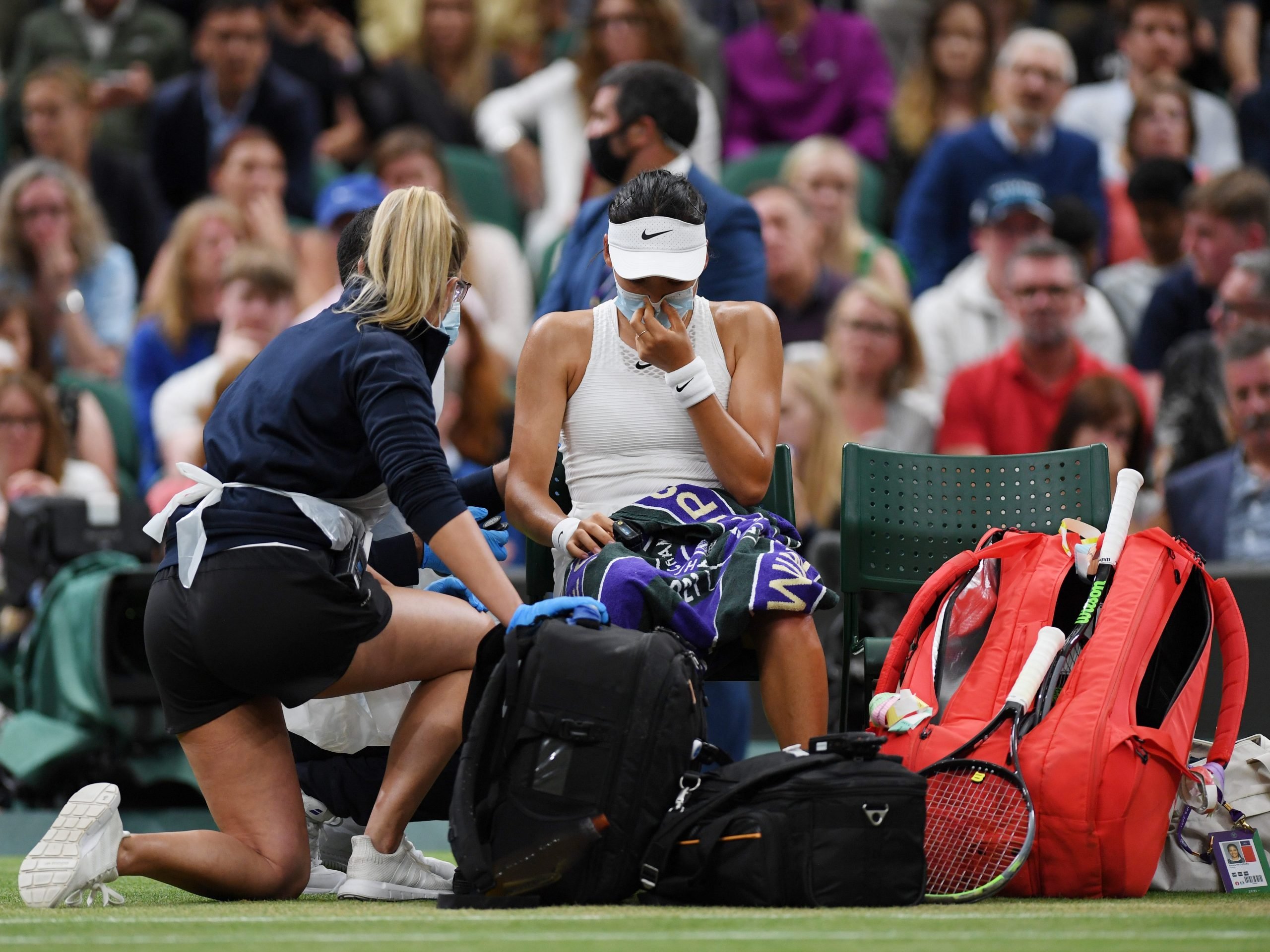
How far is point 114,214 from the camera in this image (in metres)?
9.27

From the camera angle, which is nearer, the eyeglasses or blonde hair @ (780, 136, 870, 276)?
the eyeglasses

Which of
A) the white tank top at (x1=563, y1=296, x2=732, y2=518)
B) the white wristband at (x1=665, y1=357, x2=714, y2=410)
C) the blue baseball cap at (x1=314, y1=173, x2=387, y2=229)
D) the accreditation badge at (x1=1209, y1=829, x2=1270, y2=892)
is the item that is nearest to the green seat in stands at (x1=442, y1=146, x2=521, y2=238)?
the blue baseball cap at (x1=314, y1=173, x2=387, y2=229)

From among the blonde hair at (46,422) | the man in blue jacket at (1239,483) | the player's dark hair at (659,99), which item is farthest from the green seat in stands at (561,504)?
the blonde hair at (46,422)

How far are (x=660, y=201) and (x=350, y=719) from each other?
1407mm

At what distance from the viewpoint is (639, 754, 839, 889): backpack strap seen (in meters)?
3.58

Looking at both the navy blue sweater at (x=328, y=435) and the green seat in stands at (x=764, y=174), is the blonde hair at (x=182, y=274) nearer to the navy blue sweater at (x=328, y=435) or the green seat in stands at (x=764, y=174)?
the green seat in stands at (x=764, y=174)

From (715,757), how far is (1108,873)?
845 millimetres

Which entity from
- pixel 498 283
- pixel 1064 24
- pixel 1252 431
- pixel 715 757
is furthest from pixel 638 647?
pixel 1064 24

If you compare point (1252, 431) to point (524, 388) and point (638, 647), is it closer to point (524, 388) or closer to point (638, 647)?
point (524, 388)

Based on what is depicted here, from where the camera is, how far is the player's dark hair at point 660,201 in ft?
14.0

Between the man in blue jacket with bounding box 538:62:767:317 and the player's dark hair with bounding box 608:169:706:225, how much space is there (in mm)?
940

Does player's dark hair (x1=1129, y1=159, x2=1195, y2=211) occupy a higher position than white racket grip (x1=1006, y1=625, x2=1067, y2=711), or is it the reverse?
player's dark hair (x1=1129, y1=159, x2=1195, y2=211)

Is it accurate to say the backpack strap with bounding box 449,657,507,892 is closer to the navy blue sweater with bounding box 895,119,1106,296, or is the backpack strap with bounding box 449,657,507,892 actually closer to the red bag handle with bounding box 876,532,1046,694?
the red bag handle with bounding box 876,532,1046,694

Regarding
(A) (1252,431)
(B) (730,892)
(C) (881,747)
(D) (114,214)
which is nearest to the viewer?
(B) (730,892)
